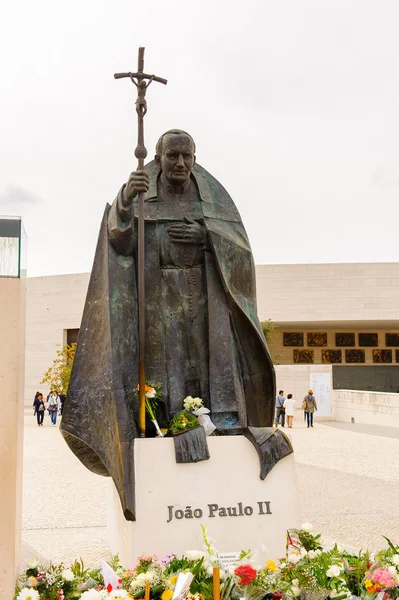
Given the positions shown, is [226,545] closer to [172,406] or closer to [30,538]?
[172,406]

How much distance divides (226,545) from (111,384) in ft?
3.83

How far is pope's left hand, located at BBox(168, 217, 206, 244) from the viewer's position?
5035 mm

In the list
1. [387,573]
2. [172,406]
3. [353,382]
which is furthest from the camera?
[353,382]

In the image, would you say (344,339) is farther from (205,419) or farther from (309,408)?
(205,419)

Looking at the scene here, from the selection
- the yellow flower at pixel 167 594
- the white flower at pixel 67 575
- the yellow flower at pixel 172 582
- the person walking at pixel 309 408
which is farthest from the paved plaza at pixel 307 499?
the person walking at pixel 309 408

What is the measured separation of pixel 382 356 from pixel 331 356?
119 inches

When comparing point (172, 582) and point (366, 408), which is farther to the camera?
point (366, 408)

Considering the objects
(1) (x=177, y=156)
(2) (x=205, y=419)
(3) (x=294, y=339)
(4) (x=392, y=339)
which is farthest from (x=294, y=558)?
(4) (x=392, y=339)

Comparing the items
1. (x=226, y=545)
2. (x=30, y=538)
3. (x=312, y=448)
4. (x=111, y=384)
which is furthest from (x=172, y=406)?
(x=312, y=448)

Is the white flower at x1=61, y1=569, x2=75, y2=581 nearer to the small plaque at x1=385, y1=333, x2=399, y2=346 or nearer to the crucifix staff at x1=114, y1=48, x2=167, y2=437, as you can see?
the crucifix staff at x1=114, y1=48, x2=167, y2=437

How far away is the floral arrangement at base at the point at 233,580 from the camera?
10.3ft

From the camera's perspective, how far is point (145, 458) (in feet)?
14.3

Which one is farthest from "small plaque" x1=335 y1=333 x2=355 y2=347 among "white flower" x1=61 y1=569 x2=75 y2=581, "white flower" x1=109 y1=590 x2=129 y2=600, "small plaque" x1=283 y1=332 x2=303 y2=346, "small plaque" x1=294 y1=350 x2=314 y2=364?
"white flower" x1=109 y1=590 x2=129 y2=600

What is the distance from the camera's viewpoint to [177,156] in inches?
199
